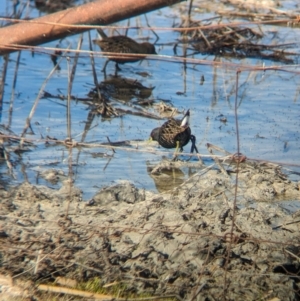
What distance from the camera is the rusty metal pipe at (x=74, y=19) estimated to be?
16.3ft

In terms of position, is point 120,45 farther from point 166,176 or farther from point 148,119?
point 166,176

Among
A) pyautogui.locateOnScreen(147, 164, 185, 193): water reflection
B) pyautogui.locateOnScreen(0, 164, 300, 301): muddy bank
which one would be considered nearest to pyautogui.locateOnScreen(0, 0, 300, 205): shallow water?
pyautogui.locateOnScreen(147, 164, 185, 193): water reflection

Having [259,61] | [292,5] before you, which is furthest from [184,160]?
[292,5]

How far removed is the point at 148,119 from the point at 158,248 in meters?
3.88

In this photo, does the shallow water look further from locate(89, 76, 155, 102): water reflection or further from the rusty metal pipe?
the rusty metal pipe

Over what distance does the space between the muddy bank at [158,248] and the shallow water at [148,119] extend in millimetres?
948

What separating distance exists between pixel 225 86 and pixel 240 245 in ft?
16.4

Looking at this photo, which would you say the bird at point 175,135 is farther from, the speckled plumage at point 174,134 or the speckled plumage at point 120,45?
the speckled plumage at point 120,45

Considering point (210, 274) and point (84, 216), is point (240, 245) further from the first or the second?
point (84, 216)

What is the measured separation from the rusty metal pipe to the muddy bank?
3.55ft

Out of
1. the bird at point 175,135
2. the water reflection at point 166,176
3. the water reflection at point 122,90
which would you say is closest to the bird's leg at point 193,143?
the bird at point 175,135

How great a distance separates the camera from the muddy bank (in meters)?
4.06

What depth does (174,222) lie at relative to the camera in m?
4.50

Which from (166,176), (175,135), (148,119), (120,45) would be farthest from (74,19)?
(120,45)
